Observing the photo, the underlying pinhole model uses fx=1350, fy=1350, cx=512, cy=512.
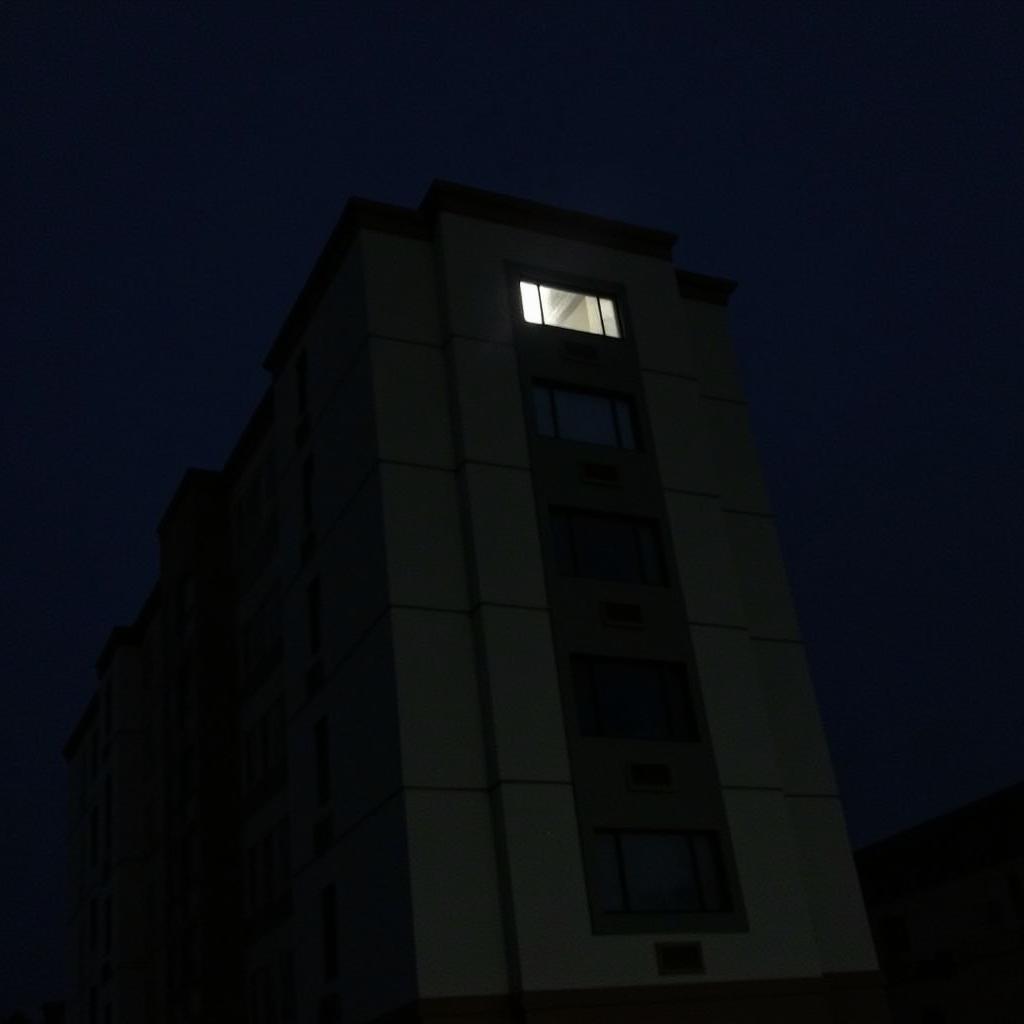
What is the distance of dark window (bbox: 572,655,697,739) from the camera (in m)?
26.7

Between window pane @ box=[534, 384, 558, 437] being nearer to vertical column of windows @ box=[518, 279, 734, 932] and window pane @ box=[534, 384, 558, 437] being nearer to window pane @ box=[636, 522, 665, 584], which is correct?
vertical column of windows @ box=[518, 279, 734, 932]

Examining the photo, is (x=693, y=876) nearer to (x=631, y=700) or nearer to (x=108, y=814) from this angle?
(x=631, y=700)

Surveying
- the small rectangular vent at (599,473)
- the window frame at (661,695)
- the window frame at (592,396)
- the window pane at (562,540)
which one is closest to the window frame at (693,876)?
the window frame at (661,695)

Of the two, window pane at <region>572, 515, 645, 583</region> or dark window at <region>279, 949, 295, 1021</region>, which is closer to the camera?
window pane at <region>572, 515, 645, 583</region>

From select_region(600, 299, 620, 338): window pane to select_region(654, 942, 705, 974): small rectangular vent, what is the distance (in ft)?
45.6

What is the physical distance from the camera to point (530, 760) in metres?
25.4

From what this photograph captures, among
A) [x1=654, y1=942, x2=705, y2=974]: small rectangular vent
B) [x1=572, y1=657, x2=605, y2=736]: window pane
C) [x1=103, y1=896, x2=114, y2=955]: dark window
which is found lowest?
[x1=654, y1=942, x2=705, y2=974]: small rectangular vent

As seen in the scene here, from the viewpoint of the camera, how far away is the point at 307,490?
32000 mm

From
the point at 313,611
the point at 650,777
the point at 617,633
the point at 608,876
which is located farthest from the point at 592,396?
the point at 608,876

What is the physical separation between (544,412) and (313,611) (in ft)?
22.9

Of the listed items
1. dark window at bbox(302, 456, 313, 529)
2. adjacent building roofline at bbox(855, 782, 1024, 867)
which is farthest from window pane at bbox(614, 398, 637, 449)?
adjacent building roofline at bbox(855, 782, 1024, 867)

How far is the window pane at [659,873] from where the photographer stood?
82.8ft

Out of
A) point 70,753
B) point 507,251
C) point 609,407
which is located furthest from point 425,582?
point 70,753

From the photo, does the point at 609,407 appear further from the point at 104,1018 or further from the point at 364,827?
the point at 104,1018
